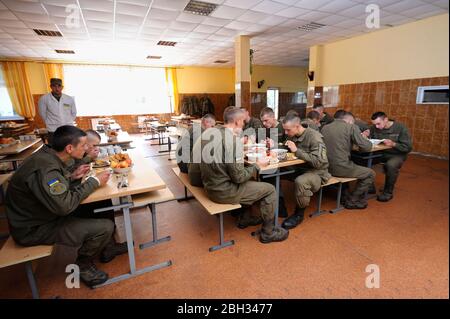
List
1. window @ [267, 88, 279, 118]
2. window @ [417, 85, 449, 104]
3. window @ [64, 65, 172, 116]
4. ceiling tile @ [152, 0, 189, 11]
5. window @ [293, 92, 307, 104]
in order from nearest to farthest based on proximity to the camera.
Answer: ceiling tile @ [152, 0, 189, 11] < window @ [417, 85, 449, 104] < window @ [64, 65, 172, 116] < window @ [267, 88, 279, 118] < window @ [293, 92, 307, 104]

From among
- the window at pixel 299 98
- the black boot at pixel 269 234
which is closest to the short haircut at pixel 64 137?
the black boot at pixel 269 234

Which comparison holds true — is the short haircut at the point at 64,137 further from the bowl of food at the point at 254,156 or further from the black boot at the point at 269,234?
the black boot at the point at 269,234

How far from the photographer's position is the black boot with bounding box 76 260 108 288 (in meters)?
1.97

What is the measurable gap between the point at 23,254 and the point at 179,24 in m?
5.22

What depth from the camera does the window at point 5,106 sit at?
861 centimetres

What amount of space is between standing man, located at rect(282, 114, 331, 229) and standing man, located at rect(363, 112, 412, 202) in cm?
116

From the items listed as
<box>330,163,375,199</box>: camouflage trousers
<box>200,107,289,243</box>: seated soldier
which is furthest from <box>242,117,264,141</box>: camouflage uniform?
<box>200,107,289,243</box>: seated soldier

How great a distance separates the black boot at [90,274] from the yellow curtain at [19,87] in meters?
9.49

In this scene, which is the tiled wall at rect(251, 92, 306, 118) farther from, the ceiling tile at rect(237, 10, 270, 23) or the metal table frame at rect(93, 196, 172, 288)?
the metal table frame at rect(93, 196, 172, 288)

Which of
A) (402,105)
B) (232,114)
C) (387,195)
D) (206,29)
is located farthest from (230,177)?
(402,105)

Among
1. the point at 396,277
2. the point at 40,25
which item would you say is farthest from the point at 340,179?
the point at 40,25

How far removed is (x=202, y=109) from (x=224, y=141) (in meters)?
9.33

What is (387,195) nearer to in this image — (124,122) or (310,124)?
(310,124)

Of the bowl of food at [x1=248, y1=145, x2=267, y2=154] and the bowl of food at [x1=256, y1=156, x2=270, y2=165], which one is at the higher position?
the bowl of food at [x1=248, y1=145, x2=267, y2=154]
